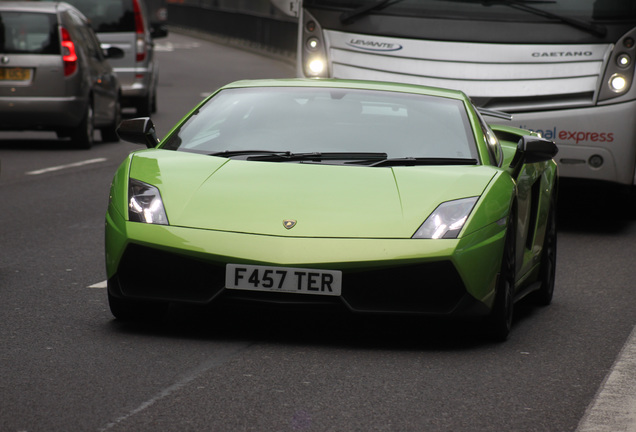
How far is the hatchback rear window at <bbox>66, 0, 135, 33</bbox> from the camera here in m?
23.0

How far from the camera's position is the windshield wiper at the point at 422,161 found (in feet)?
24.0

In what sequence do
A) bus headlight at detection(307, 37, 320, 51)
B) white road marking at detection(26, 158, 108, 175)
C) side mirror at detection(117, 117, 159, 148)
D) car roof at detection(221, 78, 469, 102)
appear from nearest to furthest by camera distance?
1. side mirror at detection(117, 117, 159, 148)
2. car roof at detection(221, 78, 469, 102)
3. bus headlight at detection(307, 37, 320, 51)
4. white road marking at detection(26, 158, 108, 175)

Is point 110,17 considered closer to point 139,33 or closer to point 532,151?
point 139,33

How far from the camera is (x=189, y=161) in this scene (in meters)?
7.26

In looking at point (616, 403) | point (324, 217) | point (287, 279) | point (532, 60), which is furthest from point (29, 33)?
point (616, 403)

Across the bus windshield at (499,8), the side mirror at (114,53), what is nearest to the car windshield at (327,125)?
the bus windshield at (499,8)

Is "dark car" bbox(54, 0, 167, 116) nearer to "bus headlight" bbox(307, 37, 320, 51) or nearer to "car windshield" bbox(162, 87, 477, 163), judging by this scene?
"bus headlight" bbox(307, 37, 320, 51)

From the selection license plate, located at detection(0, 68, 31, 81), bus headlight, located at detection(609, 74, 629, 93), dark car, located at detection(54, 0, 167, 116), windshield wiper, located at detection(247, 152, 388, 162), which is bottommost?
dark car, located at detection(54, 0, 167, 116)

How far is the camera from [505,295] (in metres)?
6.96

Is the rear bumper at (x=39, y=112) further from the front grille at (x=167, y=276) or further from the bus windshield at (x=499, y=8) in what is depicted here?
the front grille at (x=167, y=276)

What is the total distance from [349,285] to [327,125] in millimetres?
1410

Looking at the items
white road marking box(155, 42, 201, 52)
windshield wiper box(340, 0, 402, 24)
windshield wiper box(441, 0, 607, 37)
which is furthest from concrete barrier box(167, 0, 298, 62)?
windshield wiper box(441, 0, 607, 37)

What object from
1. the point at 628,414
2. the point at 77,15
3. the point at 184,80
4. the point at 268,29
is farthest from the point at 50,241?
the point at 268,29

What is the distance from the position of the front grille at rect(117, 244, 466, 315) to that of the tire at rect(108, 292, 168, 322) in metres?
0.25
